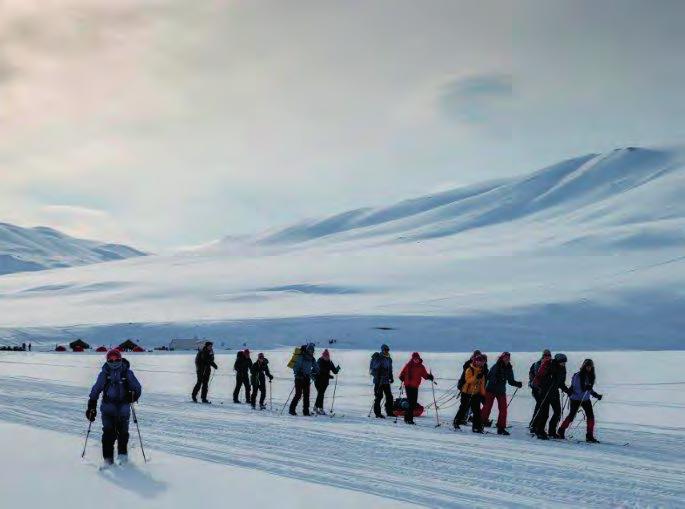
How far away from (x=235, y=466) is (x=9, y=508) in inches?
132

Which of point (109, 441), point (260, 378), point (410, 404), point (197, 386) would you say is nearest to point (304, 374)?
point (260, 378)

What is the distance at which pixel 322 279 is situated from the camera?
4998 inches

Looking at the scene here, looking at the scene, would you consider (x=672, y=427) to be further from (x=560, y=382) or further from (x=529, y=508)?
(x=529, y=508)

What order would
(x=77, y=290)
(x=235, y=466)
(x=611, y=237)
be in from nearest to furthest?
(x=235, y=466) < (x=611, y=237) < (x=77, y=290)

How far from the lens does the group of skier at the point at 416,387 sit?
36.7 feet

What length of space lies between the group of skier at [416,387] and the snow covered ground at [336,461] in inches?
21.5

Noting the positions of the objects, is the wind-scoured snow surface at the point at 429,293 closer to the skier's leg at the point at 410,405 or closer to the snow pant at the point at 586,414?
the skier's leg at the point at 410,405

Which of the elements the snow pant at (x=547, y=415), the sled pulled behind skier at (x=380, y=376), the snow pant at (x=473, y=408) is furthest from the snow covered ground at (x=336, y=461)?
the snow pant at (x=547, y=415)

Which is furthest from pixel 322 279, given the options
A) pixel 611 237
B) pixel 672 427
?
pixel 672 427

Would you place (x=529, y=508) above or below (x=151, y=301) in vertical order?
below

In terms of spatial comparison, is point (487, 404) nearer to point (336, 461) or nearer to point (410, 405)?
point (410, 405)

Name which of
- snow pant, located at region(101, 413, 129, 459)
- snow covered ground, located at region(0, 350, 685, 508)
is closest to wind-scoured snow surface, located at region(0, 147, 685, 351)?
snow covered ground, located at region(0, 350, 685, 508)

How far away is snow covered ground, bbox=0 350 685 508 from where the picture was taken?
378 inches

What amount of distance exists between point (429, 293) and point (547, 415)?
87.9m
